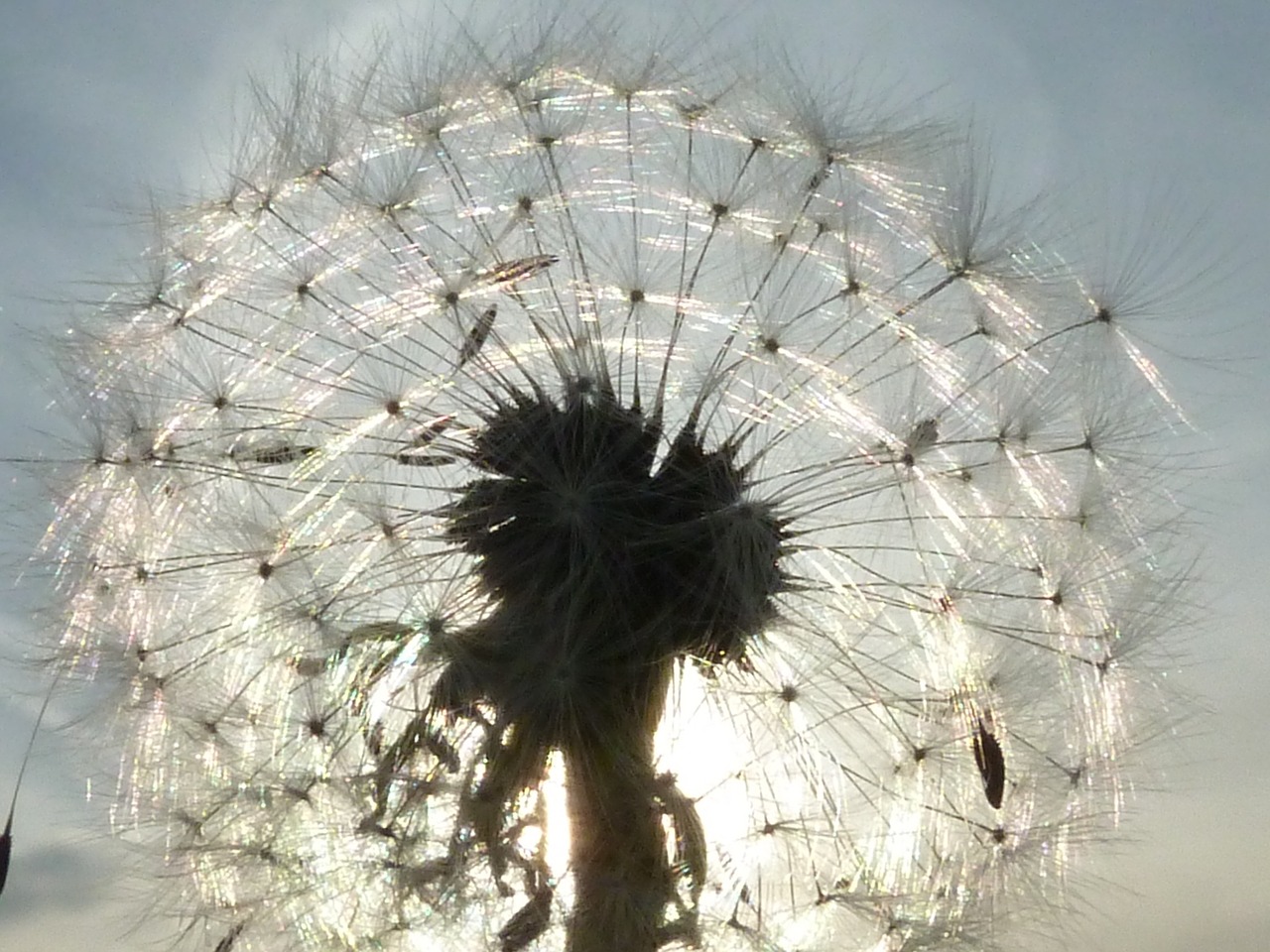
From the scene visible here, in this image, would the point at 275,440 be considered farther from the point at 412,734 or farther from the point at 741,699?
the point at 741,699

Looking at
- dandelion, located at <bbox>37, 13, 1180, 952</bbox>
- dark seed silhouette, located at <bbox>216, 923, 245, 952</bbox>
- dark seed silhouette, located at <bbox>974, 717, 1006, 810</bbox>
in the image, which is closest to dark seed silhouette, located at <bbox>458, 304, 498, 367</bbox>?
dandelion, located at <bbox>37, 13, 1180, 952</bbox>

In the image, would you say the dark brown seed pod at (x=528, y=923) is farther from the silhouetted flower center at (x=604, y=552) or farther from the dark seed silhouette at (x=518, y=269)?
the dark seed silhouette at (x=518, y=269)

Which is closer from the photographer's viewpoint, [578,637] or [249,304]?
[578,637]

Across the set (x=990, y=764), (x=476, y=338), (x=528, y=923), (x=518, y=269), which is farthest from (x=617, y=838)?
(x=518, y=269)

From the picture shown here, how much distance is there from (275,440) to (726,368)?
1698 mm

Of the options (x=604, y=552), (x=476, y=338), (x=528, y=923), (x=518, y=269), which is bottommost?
(x=528, y=923)

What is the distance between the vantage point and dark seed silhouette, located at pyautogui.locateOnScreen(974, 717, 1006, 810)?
252 inches

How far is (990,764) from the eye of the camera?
642 cm

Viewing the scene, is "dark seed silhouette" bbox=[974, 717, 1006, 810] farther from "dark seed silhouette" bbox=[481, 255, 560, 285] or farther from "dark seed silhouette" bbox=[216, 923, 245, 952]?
"dark seed silhouette" bbox=[216, 923, 245, 952]

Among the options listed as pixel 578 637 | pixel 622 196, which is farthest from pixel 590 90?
pixel 578 637

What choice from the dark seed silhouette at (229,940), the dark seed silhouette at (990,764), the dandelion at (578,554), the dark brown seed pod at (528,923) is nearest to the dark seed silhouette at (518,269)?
the dandelion at (578,554)

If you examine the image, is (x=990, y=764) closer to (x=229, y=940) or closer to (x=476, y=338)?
(x=476, y=338)

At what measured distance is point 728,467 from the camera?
6.18 metres

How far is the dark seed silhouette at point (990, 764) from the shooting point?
6.41 meters
